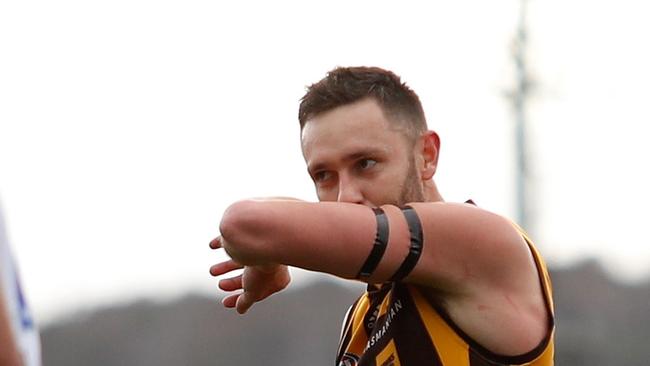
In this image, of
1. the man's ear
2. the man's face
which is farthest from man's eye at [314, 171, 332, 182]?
the man's ear

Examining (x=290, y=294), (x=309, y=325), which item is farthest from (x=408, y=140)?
(x=290, y=294)

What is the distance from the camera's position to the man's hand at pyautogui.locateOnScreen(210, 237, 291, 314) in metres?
5.68

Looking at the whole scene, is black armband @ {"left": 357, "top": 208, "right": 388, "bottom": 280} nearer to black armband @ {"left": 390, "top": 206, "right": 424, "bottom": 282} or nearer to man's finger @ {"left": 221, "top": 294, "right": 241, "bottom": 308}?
black armband @ {"left": 390, "top": 206, "right": 424, "bottom": 282}

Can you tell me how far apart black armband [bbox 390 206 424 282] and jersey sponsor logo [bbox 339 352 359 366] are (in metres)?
0.62

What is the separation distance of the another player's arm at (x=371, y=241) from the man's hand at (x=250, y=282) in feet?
2.41

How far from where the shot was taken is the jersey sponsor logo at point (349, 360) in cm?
550

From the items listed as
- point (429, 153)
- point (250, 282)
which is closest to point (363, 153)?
point (429, 153)

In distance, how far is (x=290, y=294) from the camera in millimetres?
26094

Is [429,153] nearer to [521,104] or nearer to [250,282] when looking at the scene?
[250,282]

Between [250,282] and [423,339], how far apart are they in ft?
2.76

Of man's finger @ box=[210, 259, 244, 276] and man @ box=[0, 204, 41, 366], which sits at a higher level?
man @ box=[0, 204, 41, 366]

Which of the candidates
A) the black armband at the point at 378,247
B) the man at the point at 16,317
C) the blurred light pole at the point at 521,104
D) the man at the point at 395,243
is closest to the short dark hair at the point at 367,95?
the man at the point at 395,243

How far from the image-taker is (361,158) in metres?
5.27

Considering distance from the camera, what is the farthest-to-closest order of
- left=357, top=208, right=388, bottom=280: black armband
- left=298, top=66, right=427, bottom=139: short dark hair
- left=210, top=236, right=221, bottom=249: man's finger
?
left=298, top=66, right=427, bottom=139: short dark hair, left=210, top=236, right=221, bottom=249: man's finger, left=357, top=208, right=388, bottom=280: black armband
